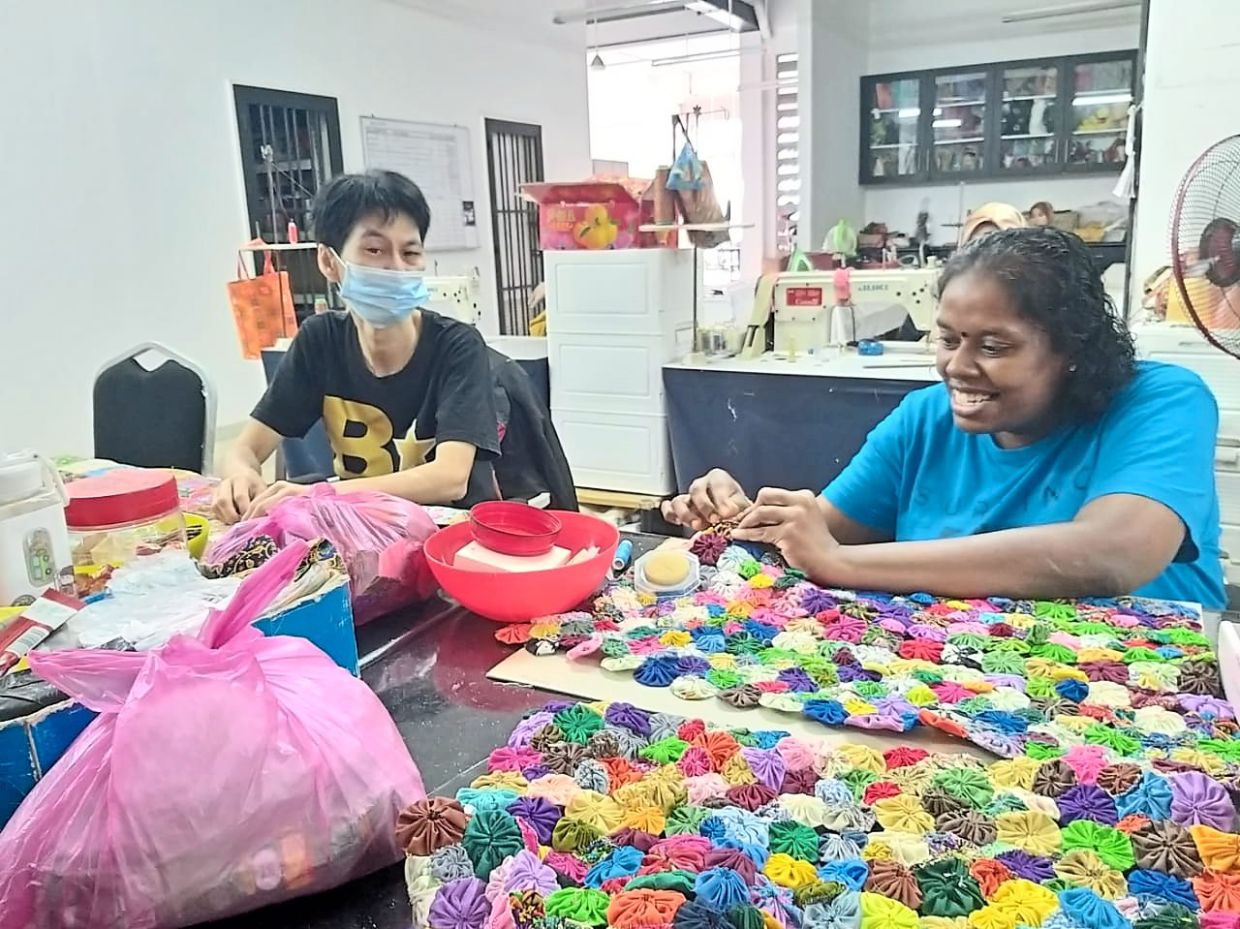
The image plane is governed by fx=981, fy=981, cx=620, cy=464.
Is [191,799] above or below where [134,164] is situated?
below

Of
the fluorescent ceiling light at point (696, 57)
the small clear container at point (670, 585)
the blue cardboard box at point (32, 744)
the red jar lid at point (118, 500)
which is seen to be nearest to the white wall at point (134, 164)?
the red jar lid at point (118, 500)

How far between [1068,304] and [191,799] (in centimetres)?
122

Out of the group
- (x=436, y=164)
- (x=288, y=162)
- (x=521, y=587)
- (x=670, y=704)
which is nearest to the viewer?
(x=670, y=704)

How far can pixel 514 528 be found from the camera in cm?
122

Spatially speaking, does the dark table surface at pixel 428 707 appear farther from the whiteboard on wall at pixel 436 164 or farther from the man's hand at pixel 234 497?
the whiteboard on wall at pixel 436 164

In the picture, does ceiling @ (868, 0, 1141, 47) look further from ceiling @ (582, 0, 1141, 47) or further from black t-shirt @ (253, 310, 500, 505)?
black t-shirt @ (253, 310, 500, 505)

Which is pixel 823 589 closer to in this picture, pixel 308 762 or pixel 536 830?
pixel 536 830

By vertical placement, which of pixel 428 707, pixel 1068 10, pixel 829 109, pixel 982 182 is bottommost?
pixel 428 707

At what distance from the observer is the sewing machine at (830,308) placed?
3.54m

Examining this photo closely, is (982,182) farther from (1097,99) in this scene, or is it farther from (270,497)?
(270,497)

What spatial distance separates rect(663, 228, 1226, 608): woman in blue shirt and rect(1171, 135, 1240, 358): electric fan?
0.48 m

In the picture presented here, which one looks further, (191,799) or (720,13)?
(720,13)

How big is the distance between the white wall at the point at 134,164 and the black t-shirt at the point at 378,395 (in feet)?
7.13

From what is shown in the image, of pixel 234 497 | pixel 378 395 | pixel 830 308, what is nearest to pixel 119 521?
pixel 234 497
